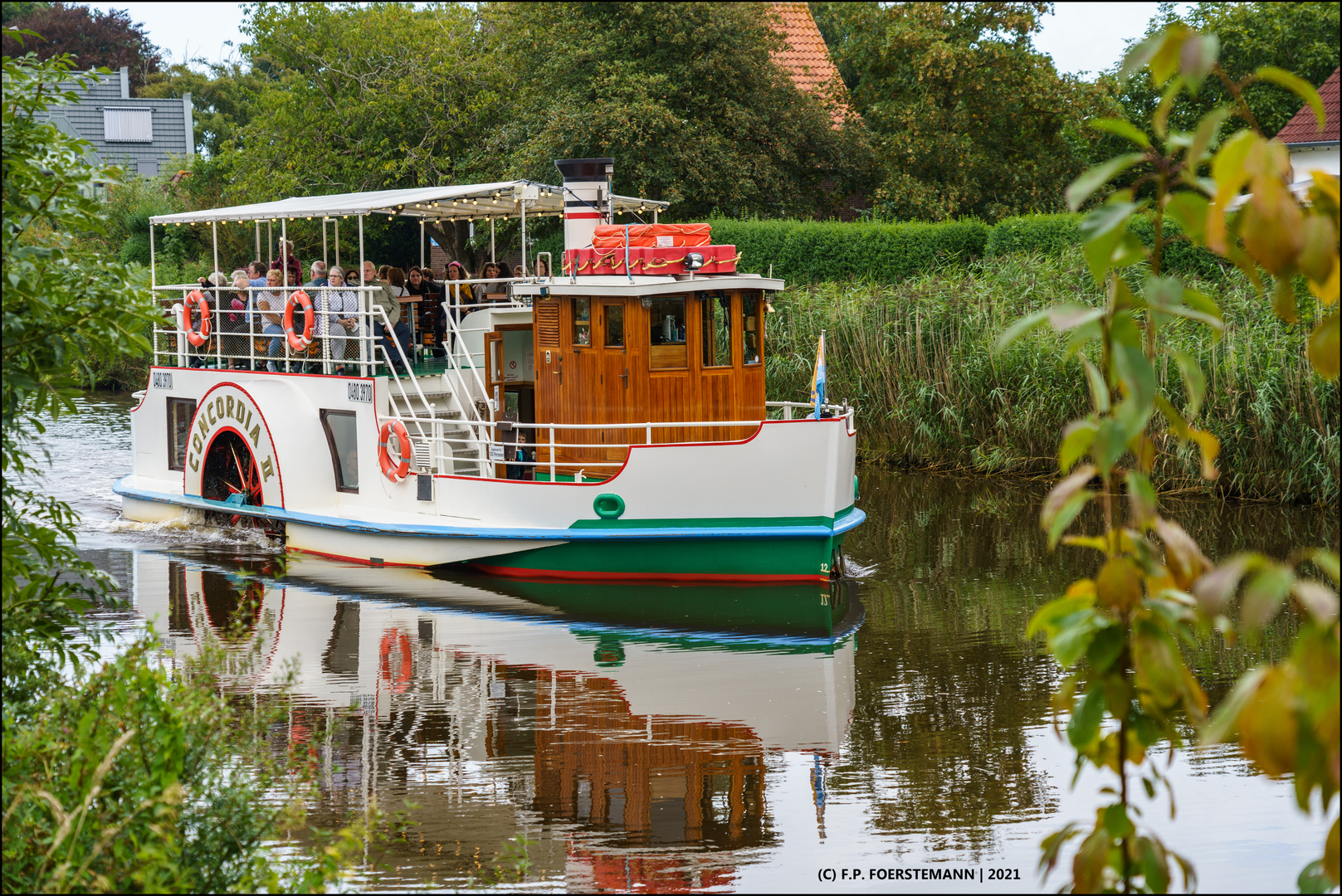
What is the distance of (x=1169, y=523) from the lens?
247 cm

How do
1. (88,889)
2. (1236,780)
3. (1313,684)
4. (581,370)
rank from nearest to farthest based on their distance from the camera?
(1313,684) < (88,889) < (1236,780) < (581,370)

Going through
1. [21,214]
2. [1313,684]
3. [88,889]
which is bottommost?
[88,889]

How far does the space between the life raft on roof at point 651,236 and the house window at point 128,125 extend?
44.7 m

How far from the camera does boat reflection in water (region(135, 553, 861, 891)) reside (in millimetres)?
6168

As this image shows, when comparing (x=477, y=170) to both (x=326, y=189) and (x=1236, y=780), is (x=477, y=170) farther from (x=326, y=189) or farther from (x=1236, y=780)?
(x=1236, y=780)

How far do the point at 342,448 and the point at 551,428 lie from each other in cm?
286

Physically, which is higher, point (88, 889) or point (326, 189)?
point (326, 189)

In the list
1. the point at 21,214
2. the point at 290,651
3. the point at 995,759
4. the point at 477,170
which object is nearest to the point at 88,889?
the point at 21,214

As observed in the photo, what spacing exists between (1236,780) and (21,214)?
6268mm

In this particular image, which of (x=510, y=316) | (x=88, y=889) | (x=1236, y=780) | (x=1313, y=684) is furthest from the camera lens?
(x=510, y=316)

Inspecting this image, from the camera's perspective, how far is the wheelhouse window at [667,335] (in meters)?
12.3

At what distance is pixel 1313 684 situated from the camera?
1.97 meters

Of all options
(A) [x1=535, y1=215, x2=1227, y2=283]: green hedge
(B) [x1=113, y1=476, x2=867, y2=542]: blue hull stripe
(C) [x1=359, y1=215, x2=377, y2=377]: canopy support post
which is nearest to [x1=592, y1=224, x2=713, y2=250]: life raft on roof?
(C) [x1=359, y1=215, x2=377, y2=377]: canopy support post

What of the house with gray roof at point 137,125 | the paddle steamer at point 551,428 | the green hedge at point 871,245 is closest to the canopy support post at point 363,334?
the paddle steamer at point 551,428
